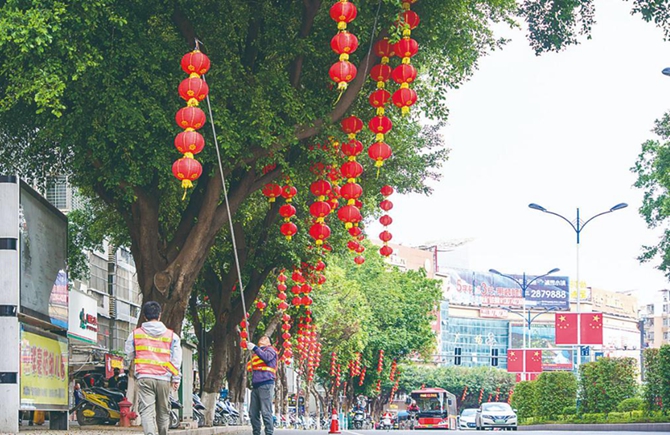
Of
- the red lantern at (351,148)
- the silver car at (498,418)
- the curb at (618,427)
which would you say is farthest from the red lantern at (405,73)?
the silver car at (498,418)

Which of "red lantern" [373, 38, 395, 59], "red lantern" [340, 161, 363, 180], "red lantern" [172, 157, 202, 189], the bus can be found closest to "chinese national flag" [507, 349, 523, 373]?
the bus

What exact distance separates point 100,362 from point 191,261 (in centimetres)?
2120

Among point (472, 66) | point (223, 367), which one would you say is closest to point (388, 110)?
point (472, 66)

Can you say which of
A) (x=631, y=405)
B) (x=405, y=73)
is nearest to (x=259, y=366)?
(x=405, y=73)

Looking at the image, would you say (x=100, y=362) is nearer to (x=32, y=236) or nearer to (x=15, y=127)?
(x=15, y=127)

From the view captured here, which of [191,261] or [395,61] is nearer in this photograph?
[395,61]

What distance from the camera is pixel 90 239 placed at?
32.2 metres

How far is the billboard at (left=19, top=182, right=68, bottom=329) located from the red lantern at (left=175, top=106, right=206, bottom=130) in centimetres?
233

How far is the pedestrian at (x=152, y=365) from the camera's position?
12031mm

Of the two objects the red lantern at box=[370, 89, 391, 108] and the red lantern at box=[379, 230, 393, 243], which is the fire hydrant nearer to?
the red lantern at box=[379, 230, 393, 243]

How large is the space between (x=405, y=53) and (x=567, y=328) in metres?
30.6

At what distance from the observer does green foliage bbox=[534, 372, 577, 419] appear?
46969mm

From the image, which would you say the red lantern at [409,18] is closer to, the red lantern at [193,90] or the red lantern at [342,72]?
the red lantern at [342,72]

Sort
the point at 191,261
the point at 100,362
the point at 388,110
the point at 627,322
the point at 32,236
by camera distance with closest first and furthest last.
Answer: the point at 32,236, the point at 191,261, the point at 388,110, the point at 100,362, the point at 627,322
